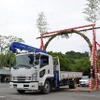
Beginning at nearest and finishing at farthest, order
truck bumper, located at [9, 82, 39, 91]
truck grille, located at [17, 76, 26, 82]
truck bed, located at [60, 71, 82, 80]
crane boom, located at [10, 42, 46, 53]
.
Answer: truck bumper, located at [9, 82, 39, 91] < truck grille, located at [17, 76, 26, 82] < crane boom, located at [10, 42, 46, 53] < truck bed, located at [60, 71, 82, 80]

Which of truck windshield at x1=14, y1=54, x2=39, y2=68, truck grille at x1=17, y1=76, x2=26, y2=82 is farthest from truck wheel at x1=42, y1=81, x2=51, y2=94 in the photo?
truck windshield at x1=14, y1=54, x2=39, y2=68

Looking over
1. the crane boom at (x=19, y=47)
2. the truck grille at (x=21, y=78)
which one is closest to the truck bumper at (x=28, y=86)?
the truck grille at (x=21, y=78)

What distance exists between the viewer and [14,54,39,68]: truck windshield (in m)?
20.3

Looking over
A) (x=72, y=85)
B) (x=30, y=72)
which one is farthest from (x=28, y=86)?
(x=72, y=85)

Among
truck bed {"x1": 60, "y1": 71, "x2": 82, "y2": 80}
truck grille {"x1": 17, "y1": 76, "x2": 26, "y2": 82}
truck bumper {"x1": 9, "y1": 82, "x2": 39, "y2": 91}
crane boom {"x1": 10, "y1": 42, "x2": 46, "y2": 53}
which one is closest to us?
truck bumper {"x1": 9, "y1": 82, "x2": 39, "y2": 91}

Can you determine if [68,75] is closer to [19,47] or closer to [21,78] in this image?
[19,47]

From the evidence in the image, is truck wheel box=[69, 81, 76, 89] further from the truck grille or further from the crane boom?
the truck grille

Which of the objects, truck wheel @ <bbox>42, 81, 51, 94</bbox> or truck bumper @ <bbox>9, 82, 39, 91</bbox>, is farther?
truck wheel @ <bbox>42, 81, 51, 94</bbox>

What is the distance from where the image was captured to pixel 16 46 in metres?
21.4

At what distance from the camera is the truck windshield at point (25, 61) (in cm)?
2028

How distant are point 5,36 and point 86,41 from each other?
145 ft

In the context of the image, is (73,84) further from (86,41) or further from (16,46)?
(16,46)

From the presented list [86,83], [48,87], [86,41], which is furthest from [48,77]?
[86,83]

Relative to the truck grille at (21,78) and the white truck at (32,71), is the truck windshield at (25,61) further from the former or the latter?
the truck grille at (21,78)
